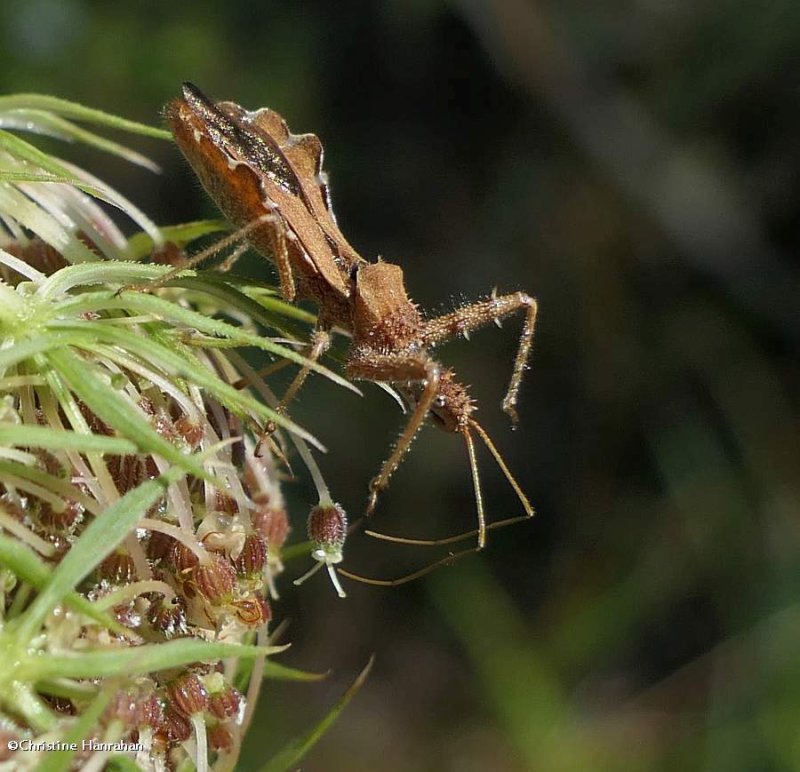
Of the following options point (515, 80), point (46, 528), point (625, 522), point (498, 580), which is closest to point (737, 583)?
point (625, 522)

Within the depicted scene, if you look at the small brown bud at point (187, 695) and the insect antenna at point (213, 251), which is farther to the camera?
the insect antenna at point (213, 251)

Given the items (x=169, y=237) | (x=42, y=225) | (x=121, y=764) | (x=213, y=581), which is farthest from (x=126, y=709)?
(x=169, y=237)

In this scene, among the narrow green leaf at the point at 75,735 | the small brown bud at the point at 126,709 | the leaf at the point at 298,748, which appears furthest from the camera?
the leaf at the point at 298,748

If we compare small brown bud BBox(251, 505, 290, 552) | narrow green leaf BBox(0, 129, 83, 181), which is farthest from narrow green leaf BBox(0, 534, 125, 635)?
narrow green leaf BBox(0, 129, 83, 181)

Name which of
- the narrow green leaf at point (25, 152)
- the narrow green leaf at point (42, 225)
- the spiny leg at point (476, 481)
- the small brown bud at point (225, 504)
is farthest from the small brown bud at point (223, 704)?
the narrow green leaf at point (25, 152)

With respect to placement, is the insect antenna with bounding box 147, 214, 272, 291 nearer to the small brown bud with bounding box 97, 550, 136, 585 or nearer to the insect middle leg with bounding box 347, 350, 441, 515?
the insect middle leg with bounding box 347, 350, 441, 515

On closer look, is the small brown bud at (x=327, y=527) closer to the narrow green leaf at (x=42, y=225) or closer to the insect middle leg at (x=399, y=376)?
the insect middle leg at (x=399, y=376)

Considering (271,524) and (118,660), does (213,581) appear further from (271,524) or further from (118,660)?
(118,660)
